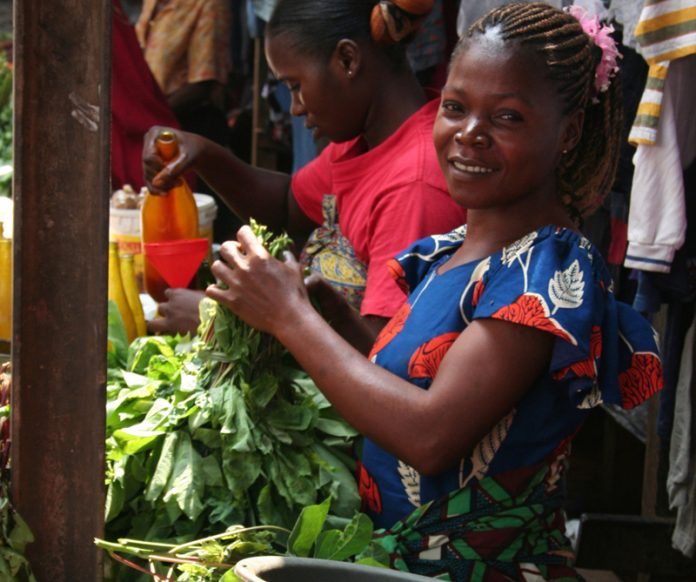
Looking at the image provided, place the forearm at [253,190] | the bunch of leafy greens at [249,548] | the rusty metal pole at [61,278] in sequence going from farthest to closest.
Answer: the forearm at [253,190] < the bunch of leafy greens at [249,548] < the rusty metal pole at [61,278]

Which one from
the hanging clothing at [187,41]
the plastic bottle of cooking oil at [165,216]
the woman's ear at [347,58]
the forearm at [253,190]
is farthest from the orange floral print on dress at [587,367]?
the hanging clothing at [187,41]

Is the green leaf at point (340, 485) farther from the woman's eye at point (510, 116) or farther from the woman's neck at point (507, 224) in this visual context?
the woman's eye at point (510, 116)

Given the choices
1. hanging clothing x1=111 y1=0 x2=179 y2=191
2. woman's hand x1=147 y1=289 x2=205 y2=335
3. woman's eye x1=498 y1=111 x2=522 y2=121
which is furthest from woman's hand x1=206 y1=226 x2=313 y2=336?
hanging clothing x1=111 y1=0 x2=179 y2=191

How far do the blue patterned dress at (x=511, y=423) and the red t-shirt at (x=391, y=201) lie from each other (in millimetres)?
376

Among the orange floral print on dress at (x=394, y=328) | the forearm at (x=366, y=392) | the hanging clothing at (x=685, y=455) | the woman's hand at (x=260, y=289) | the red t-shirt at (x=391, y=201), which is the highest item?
the red t-shirt at (x=391, y=201)

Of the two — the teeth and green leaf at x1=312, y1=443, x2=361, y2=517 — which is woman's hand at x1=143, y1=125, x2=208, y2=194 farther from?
the teeth

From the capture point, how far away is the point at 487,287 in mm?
1726

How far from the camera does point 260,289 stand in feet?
6.25

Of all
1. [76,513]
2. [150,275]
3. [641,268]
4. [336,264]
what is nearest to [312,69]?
[336,264]

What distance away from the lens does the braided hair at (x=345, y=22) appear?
2.46m

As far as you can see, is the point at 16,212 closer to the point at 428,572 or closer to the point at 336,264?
the point at 428,572

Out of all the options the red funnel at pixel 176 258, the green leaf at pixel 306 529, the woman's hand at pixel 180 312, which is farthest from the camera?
the red funnel at pixel 176 258

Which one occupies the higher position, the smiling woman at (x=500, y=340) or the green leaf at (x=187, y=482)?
the smiling woman at (x=500, y=340)

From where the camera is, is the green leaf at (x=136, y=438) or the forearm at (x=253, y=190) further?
the forearm at (x=253, y=190)
